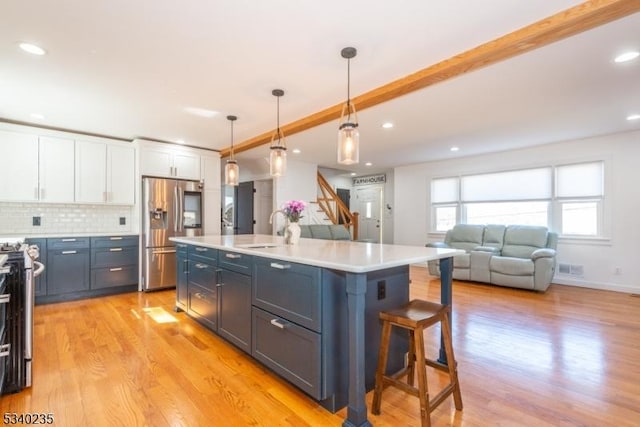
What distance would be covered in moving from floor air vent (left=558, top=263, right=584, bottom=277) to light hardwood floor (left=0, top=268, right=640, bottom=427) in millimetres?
1494

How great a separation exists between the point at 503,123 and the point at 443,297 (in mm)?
3043

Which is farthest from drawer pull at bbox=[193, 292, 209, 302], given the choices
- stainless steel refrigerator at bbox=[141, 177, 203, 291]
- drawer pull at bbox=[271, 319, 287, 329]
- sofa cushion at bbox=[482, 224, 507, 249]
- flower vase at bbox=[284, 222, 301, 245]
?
sofa cushion at bbox=[482, 224, 507, 249]

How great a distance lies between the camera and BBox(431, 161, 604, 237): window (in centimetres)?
499

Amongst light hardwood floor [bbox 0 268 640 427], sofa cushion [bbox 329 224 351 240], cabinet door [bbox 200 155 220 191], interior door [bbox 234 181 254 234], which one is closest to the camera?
light hardwood floor [bbox 0 268 640 427]

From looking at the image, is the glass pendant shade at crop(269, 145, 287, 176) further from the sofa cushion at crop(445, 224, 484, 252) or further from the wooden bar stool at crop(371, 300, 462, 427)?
the sofa cushion at crop(445, 224, 484, 252)

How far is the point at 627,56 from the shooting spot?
2.42m

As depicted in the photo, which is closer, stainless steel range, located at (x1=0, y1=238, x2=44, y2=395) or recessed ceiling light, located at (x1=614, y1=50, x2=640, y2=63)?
stainless steel range, located at (x1=0, y1=238, x2=44, y2=395)

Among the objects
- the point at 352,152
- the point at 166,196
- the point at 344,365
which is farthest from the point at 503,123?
the point at 166,196

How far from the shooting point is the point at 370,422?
1.71 m

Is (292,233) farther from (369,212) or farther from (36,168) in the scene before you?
(369,212)

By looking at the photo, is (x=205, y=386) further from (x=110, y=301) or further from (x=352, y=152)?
(x=110, y=301)

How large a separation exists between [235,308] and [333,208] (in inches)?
237

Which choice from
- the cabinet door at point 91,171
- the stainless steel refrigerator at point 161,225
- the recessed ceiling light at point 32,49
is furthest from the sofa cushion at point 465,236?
the recessed ceiling light at point 32,49

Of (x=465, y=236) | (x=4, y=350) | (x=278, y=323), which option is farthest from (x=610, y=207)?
(x=4, y=350)
